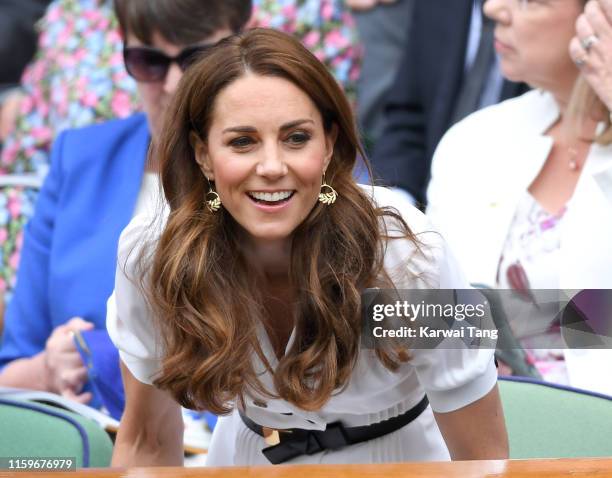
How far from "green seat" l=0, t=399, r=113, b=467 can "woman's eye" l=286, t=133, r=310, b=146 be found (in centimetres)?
59

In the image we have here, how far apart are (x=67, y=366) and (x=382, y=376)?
2.85 ft

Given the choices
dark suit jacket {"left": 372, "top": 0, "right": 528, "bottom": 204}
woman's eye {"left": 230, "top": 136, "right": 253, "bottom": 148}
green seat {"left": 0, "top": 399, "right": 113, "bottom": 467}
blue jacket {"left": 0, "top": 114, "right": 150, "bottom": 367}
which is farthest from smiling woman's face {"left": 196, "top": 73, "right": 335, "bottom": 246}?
dark suit jacket {"left": 372, "top": 0, "right": 528, "bottom": 204}

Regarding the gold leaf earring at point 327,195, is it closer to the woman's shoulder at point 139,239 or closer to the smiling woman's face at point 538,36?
the woman's shoulder at point 139,239

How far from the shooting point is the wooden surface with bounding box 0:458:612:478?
1.26 metres

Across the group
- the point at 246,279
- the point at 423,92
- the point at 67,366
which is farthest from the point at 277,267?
the point at 423,92

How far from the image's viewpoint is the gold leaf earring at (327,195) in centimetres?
160

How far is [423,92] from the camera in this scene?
2893 millimetres

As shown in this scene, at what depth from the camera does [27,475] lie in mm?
1312

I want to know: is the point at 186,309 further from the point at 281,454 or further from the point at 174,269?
the point at 281,454

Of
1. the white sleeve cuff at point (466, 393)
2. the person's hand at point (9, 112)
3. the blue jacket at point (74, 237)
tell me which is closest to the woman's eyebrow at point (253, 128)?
the white sleeve cuff at point (466, 393)

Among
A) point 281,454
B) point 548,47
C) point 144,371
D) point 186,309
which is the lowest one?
point 281,454

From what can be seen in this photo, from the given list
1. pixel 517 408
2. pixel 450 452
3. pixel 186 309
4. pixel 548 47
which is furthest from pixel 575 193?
pixel 186 309

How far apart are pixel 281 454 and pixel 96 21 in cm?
175

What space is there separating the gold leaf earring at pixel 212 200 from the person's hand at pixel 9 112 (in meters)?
1.69
